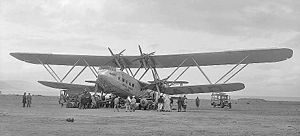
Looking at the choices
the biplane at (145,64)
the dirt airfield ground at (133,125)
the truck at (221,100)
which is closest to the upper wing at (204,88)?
the biplane at (145,64)

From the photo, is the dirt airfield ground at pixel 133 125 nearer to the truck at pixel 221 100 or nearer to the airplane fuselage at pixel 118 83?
the airplane fuselage at pixel 118 83

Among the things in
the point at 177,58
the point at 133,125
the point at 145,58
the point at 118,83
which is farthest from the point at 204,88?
the point at 133,125

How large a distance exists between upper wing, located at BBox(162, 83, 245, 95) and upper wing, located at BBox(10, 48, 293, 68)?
2006mm

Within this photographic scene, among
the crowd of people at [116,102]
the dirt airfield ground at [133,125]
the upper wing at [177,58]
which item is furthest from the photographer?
the upper wing at [177,58]

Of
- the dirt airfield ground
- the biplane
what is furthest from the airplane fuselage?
the dirt airfield ground

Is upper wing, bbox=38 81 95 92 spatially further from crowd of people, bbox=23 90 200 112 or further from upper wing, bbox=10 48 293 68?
crowd of people, bbox=23 90 200 112

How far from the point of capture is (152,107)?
32156 mm

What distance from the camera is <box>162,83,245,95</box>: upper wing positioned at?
30.6m

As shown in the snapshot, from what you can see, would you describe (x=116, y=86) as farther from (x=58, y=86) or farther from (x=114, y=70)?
(x=58, y=86)

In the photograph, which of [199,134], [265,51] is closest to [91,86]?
[265,51]

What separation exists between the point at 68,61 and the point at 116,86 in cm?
779

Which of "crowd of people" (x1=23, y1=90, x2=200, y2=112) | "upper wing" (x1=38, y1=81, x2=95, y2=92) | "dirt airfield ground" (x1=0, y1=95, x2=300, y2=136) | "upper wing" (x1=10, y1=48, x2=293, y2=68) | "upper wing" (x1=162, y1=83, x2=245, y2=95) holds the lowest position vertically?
"dirt airfield ground" (x1=0, y1=95, x2=300, y2=136)

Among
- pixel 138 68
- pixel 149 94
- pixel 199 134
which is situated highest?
pixel 138 68

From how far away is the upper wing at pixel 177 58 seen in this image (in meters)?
29.2
